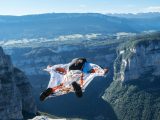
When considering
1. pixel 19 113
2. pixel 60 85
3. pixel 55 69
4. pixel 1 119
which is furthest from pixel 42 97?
pixel 19 113

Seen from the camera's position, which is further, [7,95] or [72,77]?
[7,95]

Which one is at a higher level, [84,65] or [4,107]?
[84,65]

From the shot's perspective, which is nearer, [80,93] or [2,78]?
[80,93]

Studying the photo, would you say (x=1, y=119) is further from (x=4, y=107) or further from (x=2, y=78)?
(x=2, y=78)

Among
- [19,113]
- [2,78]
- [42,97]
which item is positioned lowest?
[19,113]

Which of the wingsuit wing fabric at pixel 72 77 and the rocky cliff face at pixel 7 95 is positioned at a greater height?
the wingsuit wing fabric at pixel 72 77

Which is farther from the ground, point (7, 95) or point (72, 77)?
point (72, 77)

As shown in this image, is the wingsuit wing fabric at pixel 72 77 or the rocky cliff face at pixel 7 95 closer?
the wingsuit wing fabric at pixel 72 77

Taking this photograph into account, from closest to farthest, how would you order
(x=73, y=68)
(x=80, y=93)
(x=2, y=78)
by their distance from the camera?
(x=80, y=93) → (x=73, y=68) → (x=2, y=78)

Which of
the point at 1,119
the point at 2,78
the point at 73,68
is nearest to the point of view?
the point at 73,68

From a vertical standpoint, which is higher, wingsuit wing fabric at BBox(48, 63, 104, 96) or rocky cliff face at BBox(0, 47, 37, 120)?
wingsuit wing fabric at BBox(48, 63, 104, 96)

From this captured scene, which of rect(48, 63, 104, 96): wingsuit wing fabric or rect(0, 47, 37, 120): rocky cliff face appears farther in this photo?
rect(0, 47, 37, 120): rocky cliff face
